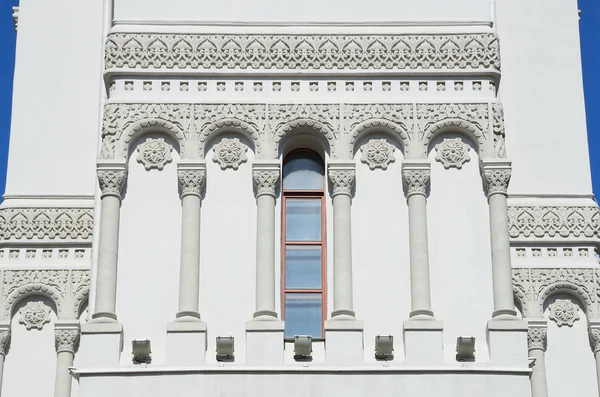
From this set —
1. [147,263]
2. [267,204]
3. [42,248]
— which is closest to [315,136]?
[267,204]

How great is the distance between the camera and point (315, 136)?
31.6 metres

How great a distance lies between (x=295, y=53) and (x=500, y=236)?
5.01 metres

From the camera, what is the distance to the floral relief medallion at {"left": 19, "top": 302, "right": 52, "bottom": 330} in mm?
34719

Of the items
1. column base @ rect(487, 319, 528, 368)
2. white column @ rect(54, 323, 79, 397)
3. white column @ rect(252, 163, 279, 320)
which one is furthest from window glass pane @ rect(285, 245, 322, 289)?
white column @ rect(54, 323, 79, 397)

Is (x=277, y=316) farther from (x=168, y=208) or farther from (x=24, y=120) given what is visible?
(x=24, y=120)

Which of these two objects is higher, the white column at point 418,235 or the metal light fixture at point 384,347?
the white column at point 418,235

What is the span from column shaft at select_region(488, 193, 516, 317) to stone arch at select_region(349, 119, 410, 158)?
1.88 meters

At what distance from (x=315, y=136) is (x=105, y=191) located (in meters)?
3.84

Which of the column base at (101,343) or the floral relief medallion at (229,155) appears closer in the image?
the column base at (101,343)

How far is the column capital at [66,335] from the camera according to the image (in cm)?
3431

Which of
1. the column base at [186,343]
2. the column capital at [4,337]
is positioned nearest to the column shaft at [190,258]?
the column base at [186,343]

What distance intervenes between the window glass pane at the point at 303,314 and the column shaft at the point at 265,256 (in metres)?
0.70

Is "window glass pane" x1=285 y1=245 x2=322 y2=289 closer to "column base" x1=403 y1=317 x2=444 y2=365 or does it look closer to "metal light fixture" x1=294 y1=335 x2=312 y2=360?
"metal light fixture" x1=294 y1=335 x2=312 y2=360

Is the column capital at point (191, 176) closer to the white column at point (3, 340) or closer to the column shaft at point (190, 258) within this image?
the column shaft at point (190, 258)
